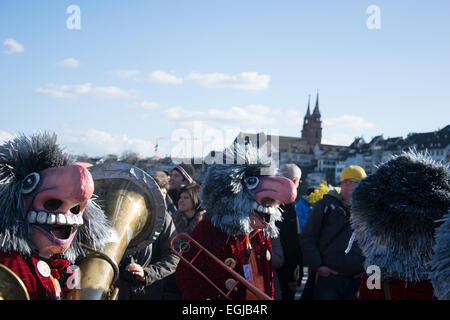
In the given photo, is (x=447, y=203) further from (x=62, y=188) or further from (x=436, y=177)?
(x=62, y=188)

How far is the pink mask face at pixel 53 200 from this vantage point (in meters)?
2.48

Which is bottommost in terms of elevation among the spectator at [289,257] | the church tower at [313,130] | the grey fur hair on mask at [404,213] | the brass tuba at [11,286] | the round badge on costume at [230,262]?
the spectator at [289,257]

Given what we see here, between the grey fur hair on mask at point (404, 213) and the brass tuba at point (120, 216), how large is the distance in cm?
156

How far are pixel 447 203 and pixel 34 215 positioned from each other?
2271 mm

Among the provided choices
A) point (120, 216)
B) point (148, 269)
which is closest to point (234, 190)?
point (120, 216)

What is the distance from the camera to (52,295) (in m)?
2.52

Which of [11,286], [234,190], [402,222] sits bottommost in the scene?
[11,286]

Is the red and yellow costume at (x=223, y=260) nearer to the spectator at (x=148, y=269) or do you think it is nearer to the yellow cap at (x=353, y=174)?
the spectator at (x=148, y=269)

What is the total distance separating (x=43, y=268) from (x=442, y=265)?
2029mm

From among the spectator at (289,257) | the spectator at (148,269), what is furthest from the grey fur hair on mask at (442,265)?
the spectator at (289,257)

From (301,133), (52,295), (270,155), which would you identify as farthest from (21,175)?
(301,133)

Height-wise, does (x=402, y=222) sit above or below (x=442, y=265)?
above

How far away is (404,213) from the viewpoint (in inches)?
104

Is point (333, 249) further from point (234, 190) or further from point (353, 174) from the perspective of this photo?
point (234, 190)
